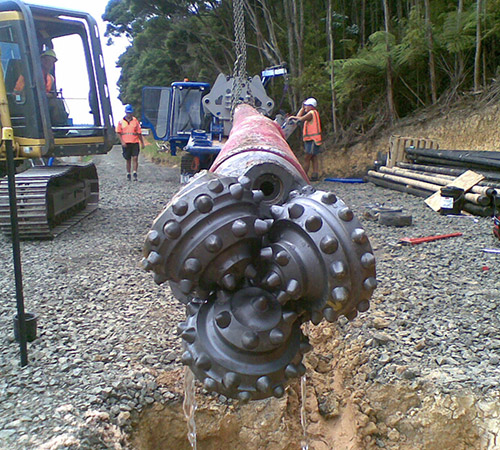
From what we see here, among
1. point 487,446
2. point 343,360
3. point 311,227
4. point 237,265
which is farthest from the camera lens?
point 343,360

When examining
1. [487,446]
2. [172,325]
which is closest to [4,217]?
[172,325]

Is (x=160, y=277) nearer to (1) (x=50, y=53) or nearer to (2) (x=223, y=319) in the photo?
(2) (x=223, y=319)

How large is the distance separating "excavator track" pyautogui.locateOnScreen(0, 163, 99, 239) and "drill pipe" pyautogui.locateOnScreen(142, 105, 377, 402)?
15.5 feet

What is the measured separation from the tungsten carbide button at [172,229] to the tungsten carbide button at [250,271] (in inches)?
11.0

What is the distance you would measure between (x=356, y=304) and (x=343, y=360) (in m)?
1.51

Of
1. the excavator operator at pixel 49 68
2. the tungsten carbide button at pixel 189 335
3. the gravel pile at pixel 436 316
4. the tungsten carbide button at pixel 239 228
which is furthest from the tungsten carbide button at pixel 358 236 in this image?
the excavator operator at pixel 49 68

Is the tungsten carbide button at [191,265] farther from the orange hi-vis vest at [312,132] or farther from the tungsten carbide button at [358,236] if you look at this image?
the orange hi-vis vest at [312,132]

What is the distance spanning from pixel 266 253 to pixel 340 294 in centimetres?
28

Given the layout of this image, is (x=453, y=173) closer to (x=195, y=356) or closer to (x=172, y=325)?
(x=172, y=325)

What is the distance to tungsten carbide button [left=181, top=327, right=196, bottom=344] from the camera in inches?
71.8

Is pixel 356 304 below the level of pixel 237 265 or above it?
below

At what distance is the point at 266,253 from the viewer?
1703 mm

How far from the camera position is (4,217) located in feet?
20.1

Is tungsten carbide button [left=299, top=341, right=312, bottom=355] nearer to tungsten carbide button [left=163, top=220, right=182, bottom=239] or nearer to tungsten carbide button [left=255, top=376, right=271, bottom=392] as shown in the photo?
tungsten carbide button [left=255, top=376, right=271, bottom=392]
